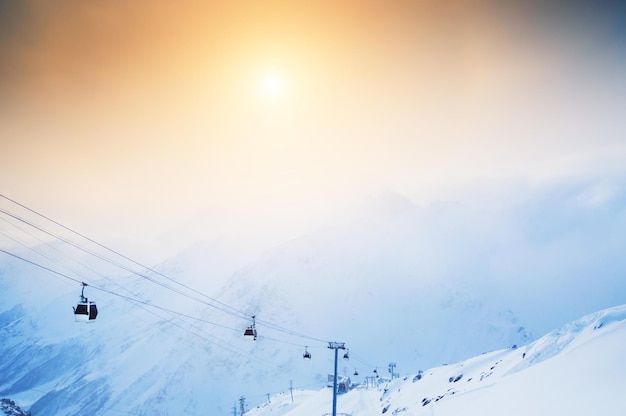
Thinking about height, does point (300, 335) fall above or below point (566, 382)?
above

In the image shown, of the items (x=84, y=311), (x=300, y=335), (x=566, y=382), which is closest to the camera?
(x=566, y=382)

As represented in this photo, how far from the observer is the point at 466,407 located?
63.7ft

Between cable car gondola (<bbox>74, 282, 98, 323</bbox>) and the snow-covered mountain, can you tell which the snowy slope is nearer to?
cable car gondola (<bbox>74, 282, 98, 323</bbox>)

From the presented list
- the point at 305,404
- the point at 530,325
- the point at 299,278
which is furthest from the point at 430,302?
the point at 305,404

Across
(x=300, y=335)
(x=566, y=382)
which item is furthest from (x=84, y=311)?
(x=300, y=335)

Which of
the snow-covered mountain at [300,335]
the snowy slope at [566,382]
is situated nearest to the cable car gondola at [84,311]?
the snowy slope at [566,382]

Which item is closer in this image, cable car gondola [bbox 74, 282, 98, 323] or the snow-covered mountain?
cable car gondola [bbox 74, 282, 98, 323]

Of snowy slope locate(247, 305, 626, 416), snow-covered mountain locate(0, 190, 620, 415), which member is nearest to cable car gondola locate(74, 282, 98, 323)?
snowy slope locate(247, 305, 626, 416)

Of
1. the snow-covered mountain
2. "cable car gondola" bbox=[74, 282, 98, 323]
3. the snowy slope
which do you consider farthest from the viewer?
the snow-covered mountain

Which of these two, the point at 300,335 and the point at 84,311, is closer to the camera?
the point at 84,311

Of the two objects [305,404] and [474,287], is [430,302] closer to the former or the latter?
[474,287]

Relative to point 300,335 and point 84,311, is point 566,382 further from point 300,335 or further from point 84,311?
point 300,335

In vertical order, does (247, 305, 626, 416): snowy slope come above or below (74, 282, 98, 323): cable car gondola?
below

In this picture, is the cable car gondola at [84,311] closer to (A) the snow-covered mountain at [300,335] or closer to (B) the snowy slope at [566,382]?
(B) the snowy slope at [566,382]
